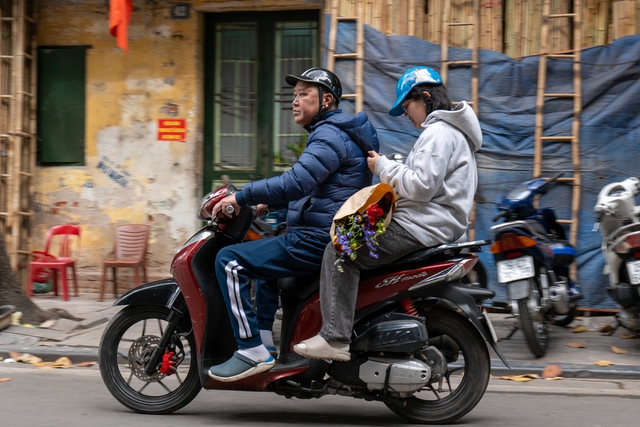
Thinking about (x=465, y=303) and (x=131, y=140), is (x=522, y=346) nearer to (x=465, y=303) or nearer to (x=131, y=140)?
(x=465, y=303)

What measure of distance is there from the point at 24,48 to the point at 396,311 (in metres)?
6.96

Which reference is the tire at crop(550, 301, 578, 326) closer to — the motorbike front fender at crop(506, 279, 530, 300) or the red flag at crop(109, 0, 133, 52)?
the motorbike front fender at crop(506, 279, 530, 300)

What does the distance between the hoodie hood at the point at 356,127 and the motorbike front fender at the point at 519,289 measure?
2.33 meters

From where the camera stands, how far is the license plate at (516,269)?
640 cm

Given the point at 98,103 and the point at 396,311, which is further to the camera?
the point at 98,103

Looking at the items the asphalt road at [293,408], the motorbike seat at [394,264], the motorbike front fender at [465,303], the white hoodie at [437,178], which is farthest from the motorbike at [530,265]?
the white hoodie at [437,178]

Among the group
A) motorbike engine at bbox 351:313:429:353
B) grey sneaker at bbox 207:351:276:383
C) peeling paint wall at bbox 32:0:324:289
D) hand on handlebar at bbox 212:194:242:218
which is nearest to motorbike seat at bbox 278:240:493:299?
motorbike engine at bbox 351:313:429:353

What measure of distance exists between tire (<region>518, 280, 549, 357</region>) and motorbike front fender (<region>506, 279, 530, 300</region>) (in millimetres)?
35

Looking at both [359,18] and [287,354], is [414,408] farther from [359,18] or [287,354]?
[359,18]

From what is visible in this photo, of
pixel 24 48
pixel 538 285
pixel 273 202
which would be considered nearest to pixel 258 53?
pixel 24 48

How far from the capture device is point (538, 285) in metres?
6.56

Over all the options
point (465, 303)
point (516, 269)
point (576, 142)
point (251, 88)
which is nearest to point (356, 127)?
point (465, 303)

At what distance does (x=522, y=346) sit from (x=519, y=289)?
66 cm

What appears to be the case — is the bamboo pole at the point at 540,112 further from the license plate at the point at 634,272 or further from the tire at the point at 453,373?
the tire at the point at 453,373
